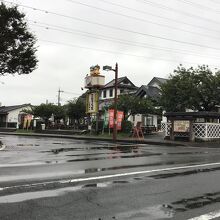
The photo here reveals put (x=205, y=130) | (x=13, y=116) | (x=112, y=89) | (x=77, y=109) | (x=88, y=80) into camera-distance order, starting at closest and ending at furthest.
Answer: (x=205, y=130) < (x=88, y=80) < (x=77, y=109) < (x=112, y=89) < (x=13, y=116)

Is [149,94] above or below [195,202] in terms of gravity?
above

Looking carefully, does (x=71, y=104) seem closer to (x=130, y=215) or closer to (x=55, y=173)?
(x=55, y=173)

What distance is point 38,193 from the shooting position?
7707 millimetres

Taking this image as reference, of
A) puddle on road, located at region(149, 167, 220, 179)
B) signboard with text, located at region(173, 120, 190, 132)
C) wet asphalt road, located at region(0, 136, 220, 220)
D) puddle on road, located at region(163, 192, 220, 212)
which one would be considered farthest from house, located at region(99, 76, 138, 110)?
puddle on road, located at region(163, 192, 220, 212)

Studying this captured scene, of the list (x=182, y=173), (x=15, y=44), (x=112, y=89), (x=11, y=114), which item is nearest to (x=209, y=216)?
(x=182, y=173)

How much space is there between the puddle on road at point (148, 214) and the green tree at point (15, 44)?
54.0ft

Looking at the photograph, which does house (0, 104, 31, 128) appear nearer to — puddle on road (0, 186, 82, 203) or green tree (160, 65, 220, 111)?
green tree (160, 65, 220, 111)

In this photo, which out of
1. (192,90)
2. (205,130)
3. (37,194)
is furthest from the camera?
(192,90)

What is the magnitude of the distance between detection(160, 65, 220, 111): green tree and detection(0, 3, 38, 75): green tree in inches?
758

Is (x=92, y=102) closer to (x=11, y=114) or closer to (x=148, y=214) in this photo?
(x=148, y=214)

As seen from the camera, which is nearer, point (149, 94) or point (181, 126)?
point (181, 126)

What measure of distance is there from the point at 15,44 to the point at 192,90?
21076mm

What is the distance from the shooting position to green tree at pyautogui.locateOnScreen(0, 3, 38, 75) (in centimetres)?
2097

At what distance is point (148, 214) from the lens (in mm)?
6277
